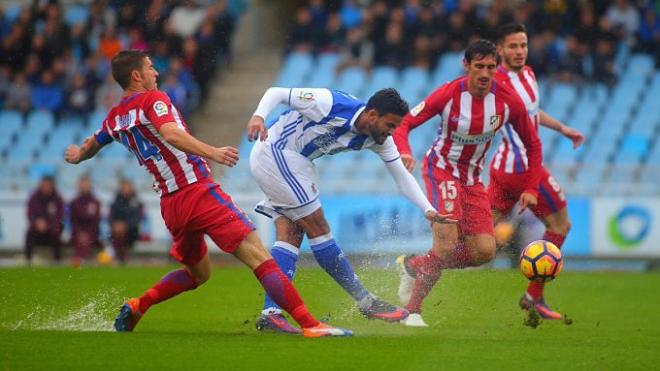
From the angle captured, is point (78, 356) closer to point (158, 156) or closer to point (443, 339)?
point (158, 156)

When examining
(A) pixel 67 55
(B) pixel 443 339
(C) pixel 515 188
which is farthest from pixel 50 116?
(B) pixel 443 339

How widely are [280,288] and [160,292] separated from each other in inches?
44.7

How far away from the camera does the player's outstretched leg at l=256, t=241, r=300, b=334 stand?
9305 millimetres

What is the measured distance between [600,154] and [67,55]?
1011 centimetres

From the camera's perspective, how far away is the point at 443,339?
352 inches

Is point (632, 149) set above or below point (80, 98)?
below

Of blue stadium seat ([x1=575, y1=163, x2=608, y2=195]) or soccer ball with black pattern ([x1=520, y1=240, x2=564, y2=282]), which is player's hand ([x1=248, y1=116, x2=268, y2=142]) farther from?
blue stadium seat ([x1=575, y1=163, x2=608, y2=195])

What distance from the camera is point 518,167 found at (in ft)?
36.9

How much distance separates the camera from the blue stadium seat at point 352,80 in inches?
870

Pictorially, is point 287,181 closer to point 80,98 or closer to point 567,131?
point 567,131

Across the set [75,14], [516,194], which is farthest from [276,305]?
[75,14]

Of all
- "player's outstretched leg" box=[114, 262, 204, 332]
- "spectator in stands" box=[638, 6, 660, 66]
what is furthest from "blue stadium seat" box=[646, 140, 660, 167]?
"player's outstretched leg" box=[114, 262, 204, 332]

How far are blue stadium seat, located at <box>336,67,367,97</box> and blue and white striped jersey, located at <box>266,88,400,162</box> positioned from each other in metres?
12.5

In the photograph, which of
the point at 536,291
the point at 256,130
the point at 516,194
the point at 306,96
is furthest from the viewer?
the point at 516,194
